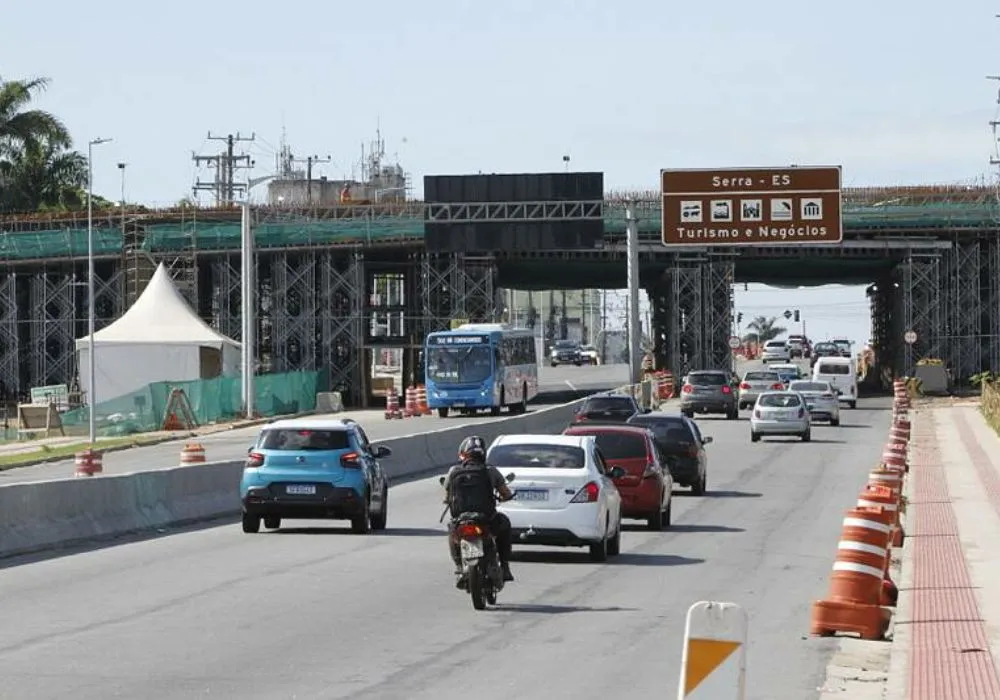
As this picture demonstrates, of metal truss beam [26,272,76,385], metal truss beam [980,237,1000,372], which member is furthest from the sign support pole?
metal truss beam [26,272,76,385]

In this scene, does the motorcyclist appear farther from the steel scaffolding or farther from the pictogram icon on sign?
the steel scaffolding

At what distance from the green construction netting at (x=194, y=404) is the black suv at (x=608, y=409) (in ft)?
74.0

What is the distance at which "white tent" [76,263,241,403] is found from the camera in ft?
256

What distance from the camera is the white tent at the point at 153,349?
256ft

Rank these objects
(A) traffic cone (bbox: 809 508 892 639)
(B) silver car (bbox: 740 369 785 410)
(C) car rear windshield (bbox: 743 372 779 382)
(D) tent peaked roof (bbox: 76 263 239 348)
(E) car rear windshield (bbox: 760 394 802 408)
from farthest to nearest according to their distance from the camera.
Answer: (C) car rear windshield (bbox: 743 372 779 382) < (B) silver car (bbox: 740 369 785 410) < (D) tent peaked roof (bbox: 76 263 239 348) < (E) car rear windshield (bbox: 760 394 802 408) < (A) traffic cone (bbox: 809 508 892 639)

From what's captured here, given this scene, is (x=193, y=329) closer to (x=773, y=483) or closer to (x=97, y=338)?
(x=97, y=338)

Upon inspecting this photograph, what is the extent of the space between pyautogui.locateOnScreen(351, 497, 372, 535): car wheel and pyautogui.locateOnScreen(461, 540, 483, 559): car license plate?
33.1 ft

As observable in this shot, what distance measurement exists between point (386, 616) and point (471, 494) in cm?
133

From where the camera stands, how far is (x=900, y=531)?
26.8 meters

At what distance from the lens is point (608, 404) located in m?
53.1

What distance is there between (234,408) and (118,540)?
49.8 metres

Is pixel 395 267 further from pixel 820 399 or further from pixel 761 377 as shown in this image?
pixel 820 399

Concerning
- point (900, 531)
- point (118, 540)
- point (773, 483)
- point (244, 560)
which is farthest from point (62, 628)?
point (773, 483)

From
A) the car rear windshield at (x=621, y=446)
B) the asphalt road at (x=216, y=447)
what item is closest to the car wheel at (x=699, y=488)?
the car rear windshield at (x=621, y=446)
